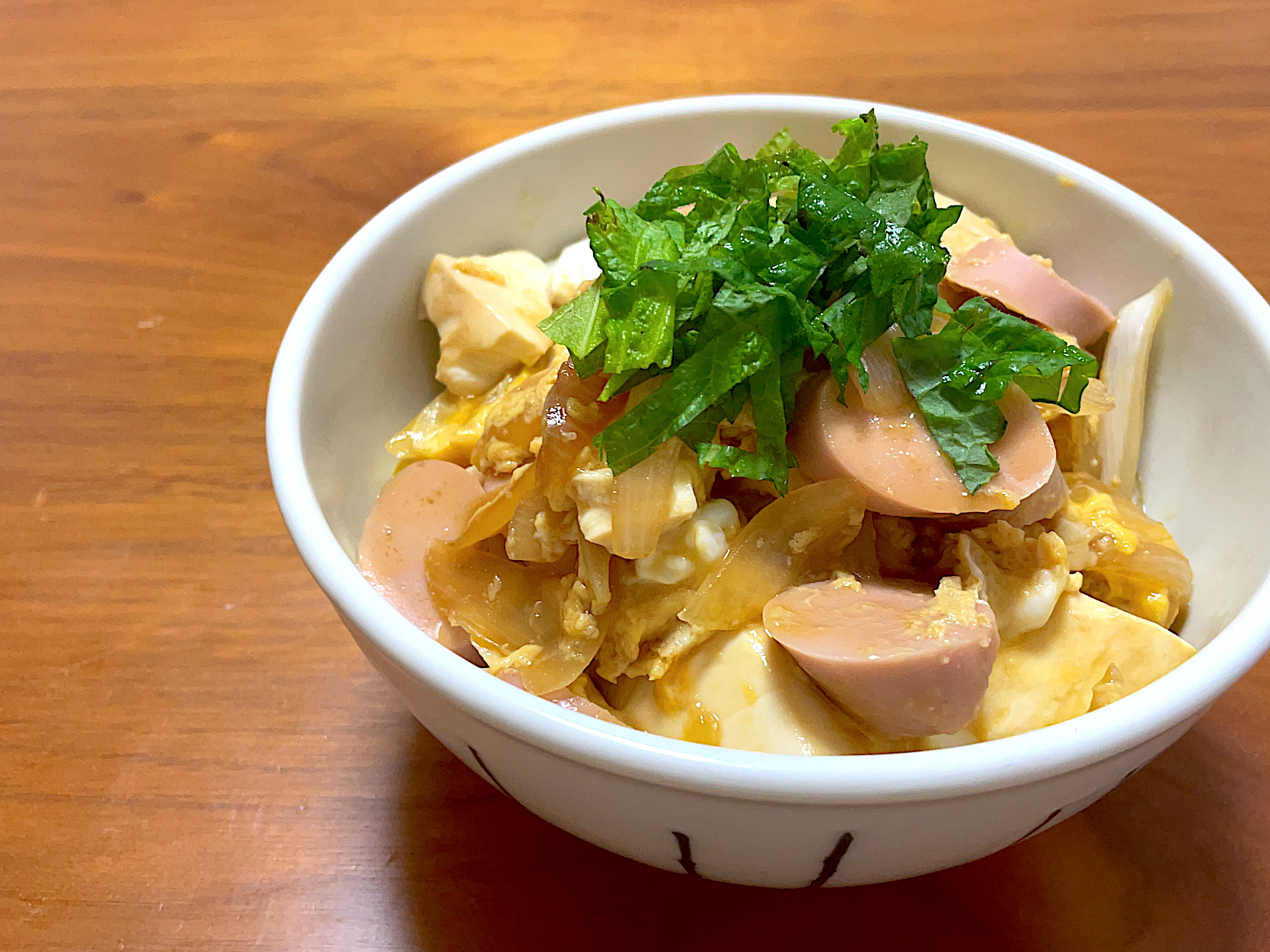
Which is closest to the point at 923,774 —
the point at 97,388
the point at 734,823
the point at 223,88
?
the point at 734,823

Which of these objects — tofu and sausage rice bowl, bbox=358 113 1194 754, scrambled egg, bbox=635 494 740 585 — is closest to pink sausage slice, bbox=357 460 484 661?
tofu and sausage rice bowl, bbox=358 113 1194 754

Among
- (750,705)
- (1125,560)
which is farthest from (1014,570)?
(750,705)

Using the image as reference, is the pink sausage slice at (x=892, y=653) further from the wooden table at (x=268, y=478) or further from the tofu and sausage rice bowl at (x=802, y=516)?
the wooden table at (x=268, y=478)

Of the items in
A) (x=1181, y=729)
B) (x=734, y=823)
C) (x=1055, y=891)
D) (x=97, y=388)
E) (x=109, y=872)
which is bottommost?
(x=109, y=872)

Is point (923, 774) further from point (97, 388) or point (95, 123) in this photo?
point (95, 123)

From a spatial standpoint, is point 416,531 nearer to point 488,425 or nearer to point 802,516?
point 488,425
